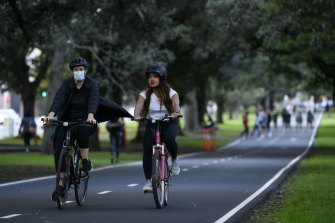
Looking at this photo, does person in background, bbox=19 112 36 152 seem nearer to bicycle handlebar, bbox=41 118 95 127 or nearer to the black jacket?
the black jacket

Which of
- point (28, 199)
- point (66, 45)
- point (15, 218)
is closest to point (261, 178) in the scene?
point (28, 199)

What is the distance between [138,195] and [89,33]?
2296cm

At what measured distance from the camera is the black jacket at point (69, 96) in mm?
13703

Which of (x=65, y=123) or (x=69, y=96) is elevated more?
(x=69, y=96)

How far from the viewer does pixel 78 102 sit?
1392 cm

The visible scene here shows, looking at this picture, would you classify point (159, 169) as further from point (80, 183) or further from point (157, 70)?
point (157, 70)

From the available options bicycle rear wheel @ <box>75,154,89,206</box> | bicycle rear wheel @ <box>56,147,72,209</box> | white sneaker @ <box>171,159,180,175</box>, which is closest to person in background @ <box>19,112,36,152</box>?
bicycle rear wheel @ <box>75,154,89,206</box>

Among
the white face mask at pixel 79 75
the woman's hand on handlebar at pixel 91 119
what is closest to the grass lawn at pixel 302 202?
the woman's hand on handlebar at pixel 91 119

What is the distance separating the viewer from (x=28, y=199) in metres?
15.6

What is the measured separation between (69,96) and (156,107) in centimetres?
125

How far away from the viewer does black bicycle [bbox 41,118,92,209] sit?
43.9 feet

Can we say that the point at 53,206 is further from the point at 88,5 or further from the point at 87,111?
the point at 88,5

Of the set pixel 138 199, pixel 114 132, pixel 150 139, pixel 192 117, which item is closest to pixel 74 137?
pixel 150 139

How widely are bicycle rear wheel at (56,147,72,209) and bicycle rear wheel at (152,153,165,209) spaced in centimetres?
113
